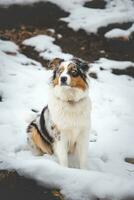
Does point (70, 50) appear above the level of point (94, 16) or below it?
below

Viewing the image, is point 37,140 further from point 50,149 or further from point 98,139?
point 98,139

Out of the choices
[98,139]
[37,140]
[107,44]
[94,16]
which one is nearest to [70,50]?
[107,44]

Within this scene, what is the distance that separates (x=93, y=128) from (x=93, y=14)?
570 cm

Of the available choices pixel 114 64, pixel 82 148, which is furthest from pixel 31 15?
pixel 82 148

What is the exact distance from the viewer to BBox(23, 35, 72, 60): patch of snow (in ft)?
33.1

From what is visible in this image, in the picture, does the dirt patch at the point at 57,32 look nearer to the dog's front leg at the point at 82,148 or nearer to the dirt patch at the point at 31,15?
the dirt patch at the point at 31,15

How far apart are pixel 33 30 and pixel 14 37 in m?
0.76

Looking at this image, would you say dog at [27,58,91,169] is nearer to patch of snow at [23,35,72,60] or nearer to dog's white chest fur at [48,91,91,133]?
dog's white chest fur at [48,91,91,133]

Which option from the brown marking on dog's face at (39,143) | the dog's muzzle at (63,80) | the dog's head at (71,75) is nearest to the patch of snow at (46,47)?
the brown marking on dog's face at (39,143)

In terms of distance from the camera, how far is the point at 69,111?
5422 millimetres

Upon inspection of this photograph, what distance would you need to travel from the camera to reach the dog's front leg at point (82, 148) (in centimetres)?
556

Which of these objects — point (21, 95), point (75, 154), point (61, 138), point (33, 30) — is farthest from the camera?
point (33, 30)

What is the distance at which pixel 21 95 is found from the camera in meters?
8.16

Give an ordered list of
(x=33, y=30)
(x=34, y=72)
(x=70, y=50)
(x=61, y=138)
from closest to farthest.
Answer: (x=61, y=138) < (x=34, y=72) < (x=70, y=50) < (x=33, y=30)
